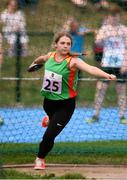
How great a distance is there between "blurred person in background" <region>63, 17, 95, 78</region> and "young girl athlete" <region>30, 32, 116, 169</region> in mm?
1294

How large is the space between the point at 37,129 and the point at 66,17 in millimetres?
1868

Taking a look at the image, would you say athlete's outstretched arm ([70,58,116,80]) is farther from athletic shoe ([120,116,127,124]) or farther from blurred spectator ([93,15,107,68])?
athletic shoe ([120,116,127,124])

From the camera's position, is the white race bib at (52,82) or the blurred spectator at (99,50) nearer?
the white race bib at (52,82)

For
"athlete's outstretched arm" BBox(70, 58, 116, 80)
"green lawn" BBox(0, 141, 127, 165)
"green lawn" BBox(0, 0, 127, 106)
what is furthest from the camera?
"green lawn" BBox(0, 0, 127, 106)

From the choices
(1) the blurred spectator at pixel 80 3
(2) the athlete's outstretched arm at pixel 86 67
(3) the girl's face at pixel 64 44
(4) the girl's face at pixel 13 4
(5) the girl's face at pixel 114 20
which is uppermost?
(1) the blurred spectator at pixel 80 3

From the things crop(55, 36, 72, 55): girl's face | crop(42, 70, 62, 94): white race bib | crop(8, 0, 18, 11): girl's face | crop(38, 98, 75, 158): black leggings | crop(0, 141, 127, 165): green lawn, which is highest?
crop(8, 0, 18, 11): girl's face

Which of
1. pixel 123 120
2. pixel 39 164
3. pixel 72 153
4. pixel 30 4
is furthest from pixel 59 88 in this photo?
pixel 123 120

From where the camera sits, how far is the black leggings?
27.1ft

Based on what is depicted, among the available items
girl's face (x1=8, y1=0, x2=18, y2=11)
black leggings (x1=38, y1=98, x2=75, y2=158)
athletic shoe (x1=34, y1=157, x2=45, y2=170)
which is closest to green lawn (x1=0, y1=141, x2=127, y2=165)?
athletic shoe (x1=34, y1=157, x2=45, y2=170)

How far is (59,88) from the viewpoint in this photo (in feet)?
27.2

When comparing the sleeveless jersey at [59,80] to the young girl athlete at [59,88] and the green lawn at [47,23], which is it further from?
the green lawn at [47,23]

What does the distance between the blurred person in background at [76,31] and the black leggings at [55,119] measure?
1441 millimetres

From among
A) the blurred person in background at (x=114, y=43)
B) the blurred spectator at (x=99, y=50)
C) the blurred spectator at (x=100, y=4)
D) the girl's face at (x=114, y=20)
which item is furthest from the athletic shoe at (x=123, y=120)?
the blurred spectator at (x=100, y=4)

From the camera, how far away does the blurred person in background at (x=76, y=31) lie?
9.70 metres
